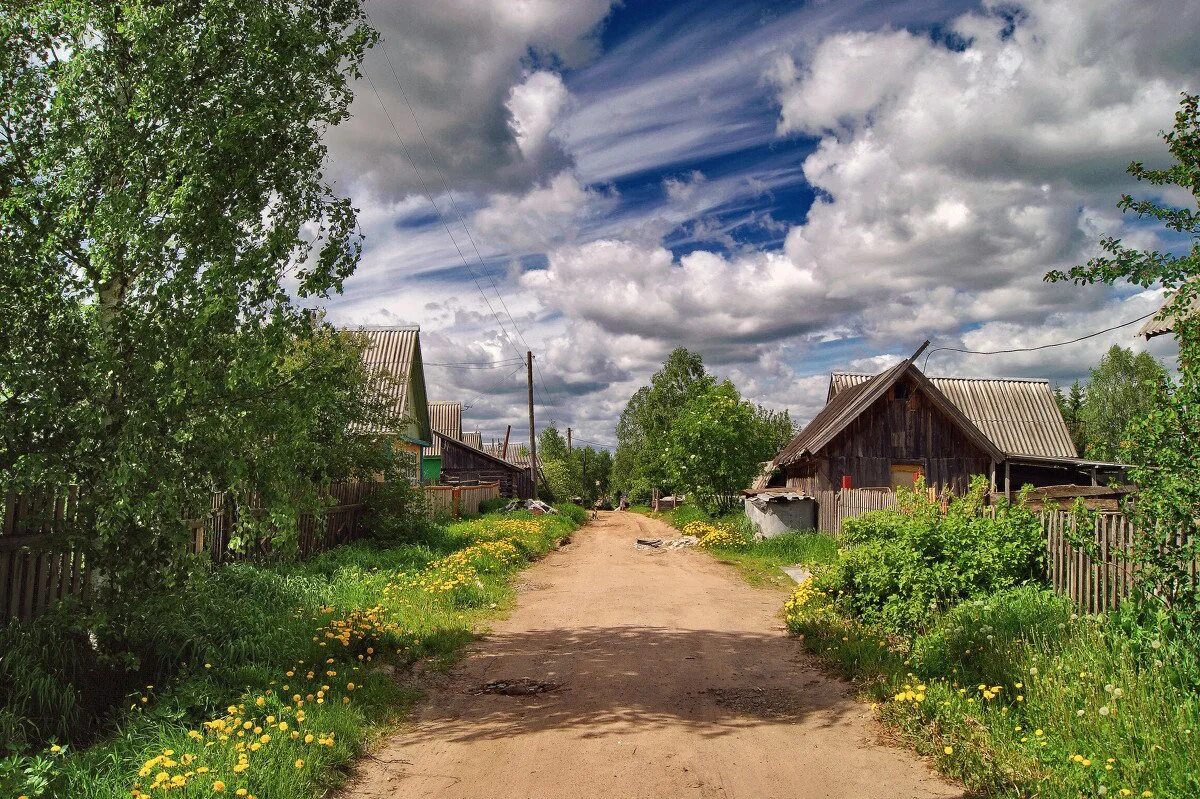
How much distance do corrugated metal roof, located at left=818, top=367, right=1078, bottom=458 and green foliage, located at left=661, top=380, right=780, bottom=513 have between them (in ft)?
15.6

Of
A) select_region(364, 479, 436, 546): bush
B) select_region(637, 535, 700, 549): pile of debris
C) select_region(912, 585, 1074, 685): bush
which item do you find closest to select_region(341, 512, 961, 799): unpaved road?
select_region(912, 585, 1074, 685): bush

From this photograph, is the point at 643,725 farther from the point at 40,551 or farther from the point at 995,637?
the point at 40,551

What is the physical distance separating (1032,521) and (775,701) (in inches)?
162

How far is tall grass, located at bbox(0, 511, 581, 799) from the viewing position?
4.64 meters

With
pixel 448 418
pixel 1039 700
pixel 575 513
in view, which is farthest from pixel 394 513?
pixel 448 418

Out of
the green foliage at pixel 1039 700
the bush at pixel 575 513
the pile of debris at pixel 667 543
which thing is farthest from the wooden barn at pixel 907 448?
the bush at pixel 575 513

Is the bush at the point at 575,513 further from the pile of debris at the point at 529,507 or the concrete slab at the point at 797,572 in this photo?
the concrete slab at the point at 797,572

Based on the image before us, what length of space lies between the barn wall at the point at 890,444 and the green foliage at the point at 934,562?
508 inches

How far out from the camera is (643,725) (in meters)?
6.18

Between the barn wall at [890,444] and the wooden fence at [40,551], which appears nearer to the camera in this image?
the wooden fence at [40,551]

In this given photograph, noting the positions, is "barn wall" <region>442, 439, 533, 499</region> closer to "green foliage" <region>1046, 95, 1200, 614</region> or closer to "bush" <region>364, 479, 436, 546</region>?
"bush" <region>364, 479, 436, 546</region>

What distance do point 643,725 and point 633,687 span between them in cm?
110

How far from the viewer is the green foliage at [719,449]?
26.8 metres

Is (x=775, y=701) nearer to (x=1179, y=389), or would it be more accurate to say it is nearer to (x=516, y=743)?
(x=516, y=743)
